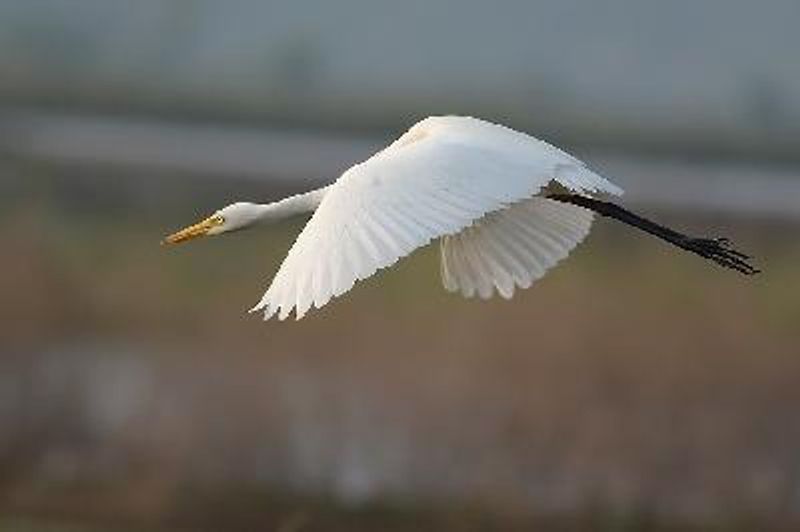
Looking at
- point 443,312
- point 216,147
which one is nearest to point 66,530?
point 443,312

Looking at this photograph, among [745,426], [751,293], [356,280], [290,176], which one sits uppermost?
Answer: [290,176]

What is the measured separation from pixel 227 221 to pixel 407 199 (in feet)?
2.91

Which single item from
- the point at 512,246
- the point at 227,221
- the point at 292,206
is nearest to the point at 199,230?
the point at 227,221

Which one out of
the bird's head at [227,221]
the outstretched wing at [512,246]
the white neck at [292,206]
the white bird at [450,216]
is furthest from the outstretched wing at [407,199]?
the bird's head at [227,221]

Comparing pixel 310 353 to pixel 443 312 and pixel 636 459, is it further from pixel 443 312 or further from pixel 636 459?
pixel 636 459

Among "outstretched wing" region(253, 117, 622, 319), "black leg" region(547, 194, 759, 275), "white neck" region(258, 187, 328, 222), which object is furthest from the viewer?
"black leg" region(547, 194, 759, 275)

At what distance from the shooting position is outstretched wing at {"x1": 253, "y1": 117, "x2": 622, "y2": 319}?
2.69 m

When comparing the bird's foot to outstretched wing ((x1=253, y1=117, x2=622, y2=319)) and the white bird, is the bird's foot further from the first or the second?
outstretched wing ((x1=253, y1=117, x2=622, y2=319))

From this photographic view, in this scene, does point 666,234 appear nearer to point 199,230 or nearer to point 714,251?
point 714,251

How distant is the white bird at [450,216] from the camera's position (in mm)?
2715

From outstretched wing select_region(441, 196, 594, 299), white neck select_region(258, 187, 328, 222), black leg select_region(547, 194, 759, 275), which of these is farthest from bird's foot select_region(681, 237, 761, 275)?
white neck select_region(258, 187, 328, 222)

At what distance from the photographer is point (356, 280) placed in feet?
8.69

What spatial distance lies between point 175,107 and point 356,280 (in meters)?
7.10

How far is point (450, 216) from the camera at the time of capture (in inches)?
112
